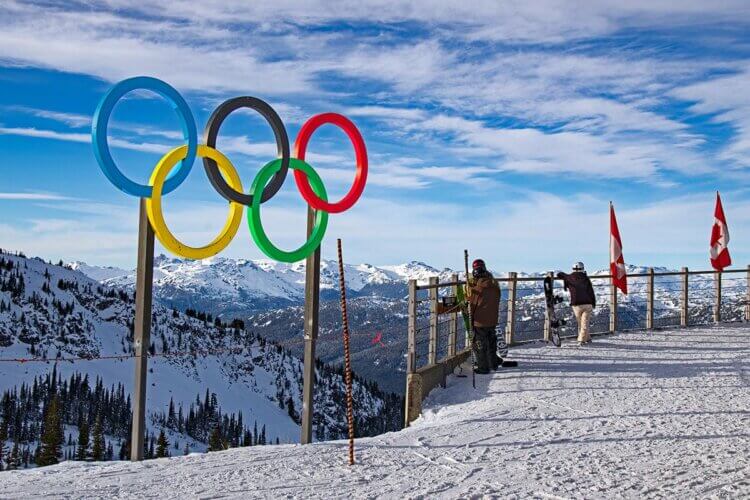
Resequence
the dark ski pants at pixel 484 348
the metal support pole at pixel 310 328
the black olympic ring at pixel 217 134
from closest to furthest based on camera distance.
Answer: the black olympic ring at pixel 217 134 < the metal support pole at pixel 310 328 < the dark ski pants at pixel 484 348

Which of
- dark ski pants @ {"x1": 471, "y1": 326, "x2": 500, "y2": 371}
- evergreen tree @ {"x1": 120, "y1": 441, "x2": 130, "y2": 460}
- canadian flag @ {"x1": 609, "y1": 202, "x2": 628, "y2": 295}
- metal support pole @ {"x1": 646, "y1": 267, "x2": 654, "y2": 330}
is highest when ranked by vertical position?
canadian flag @ {"x1": 609, "y1": 202, "x2": 628, "y2": 295}

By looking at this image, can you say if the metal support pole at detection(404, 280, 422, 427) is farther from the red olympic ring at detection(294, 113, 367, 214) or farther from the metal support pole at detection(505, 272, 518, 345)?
the metal support pole at detection(505, 272, 518, 345)

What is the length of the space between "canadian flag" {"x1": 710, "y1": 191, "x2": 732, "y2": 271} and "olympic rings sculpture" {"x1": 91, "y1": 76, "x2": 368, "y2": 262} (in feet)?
47.8

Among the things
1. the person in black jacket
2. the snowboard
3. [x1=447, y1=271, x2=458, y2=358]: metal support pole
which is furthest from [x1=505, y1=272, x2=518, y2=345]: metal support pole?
[x1=447, y1=271, x2=458, y2=358]: metal support pole

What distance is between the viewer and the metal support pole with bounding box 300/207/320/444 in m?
9.37

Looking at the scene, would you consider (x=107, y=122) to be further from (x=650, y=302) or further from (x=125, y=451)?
(x=125, y=451)

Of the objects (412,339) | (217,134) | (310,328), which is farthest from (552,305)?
(217,134)

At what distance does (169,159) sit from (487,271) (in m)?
6.13

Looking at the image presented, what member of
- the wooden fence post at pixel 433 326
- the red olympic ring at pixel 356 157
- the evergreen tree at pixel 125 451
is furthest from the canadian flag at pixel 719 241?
the evergreen tree at pixel 125 451

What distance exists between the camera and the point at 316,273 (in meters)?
9.71

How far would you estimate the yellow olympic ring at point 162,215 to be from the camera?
829 centimetres

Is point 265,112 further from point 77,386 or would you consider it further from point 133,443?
point 77,386

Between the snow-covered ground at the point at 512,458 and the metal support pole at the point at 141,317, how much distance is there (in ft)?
2.19

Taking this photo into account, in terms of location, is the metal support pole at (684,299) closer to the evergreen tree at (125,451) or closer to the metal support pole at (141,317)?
the metal support pole at (141,317)
